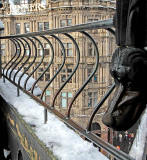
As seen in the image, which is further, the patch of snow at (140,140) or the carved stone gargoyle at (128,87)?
the patch of snow at (140,140)

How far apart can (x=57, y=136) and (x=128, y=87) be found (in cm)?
82

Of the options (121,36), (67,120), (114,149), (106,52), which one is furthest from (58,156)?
(106,52)

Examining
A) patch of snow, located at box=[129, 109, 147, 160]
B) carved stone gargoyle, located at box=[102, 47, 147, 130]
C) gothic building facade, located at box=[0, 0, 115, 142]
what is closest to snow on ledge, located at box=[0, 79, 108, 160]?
patch of snow, located at box=[129, 109, 147, 160]

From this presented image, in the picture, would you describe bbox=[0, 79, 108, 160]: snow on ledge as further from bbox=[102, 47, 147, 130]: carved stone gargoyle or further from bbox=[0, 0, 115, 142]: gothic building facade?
bbox=[0, 0, 115, 142]: gothic building facade

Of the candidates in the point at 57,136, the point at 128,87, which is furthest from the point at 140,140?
the point at 57,136

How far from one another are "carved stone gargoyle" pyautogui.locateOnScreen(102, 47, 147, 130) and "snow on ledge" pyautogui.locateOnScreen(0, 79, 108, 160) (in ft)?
1.77

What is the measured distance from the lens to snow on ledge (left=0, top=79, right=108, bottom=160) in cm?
110

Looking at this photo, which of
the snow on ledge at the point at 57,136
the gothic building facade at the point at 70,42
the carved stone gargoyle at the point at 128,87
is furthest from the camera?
the gothic building facade at the point at 70,42

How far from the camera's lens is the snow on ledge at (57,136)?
43.2 inches

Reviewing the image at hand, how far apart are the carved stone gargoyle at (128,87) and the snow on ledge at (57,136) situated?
54 cm

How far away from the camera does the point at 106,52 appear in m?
14.9

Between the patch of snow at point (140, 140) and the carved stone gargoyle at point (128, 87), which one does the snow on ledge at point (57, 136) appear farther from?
the carved stone gargoyle at point (128, 87)

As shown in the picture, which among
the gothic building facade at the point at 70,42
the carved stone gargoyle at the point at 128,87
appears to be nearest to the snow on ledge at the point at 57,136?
the carved stone gargoyle at the point at 128,87

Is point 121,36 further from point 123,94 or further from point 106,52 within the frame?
point 106,52
